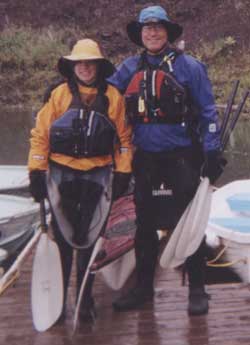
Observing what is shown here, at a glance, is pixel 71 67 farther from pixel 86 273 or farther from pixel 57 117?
pixel 86 273

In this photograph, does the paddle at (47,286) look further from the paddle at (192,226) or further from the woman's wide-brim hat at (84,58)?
the woman's wide-brim hat at (84,58)

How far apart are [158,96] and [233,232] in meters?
2.55

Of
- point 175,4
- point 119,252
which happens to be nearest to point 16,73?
point 175,4

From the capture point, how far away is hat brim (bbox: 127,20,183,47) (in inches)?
164

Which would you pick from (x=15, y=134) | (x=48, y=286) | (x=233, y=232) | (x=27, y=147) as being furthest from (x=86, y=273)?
(x=15, y=134)

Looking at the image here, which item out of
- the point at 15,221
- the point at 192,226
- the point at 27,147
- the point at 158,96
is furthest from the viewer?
the point at 27,147

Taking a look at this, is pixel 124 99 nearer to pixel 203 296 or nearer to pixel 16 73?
pixel 203 296

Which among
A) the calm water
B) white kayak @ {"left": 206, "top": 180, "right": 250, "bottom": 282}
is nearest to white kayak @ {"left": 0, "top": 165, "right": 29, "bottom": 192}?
white kayak @ {"left": 206, "top": 180, "right": 250, "bottom": 282}

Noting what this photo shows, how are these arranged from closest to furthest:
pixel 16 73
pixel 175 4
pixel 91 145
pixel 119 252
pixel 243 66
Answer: pixel 91 145 → pixel 119 252 → pixel 243 66 → pixel 16 73 → pixel 175 4

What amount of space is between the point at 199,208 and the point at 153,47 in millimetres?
901

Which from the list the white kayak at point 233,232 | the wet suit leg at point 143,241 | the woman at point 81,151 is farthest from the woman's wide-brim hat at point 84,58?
the white kayak at point 233,232

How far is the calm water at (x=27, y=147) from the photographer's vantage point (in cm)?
1219

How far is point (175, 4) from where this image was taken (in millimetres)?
22047

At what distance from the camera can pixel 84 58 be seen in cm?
402
